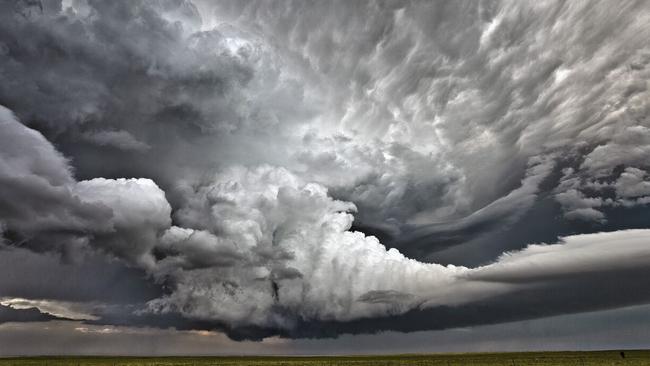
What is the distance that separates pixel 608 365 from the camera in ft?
390

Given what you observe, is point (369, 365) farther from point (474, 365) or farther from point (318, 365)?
point (474, 365)

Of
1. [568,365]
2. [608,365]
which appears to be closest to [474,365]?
[568,365]

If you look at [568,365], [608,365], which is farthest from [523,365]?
[608,365]

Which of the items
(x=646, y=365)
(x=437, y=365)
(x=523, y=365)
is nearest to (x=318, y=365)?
(x=437, y=365)

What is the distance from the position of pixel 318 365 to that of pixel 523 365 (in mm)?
64779

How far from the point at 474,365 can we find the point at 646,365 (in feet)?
166

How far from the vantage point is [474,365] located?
5827 inches

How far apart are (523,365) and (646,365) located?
1264 inches

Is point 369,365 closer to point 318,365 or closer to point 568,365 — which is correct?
point 318,365

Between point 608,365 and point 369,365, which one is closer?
point 608,365

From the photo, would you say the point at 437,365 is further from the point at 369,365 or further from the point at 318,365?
the point at 318,365

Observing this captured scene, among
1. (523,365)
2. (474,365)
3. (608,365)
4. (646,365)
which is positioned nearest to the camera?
(646,365)

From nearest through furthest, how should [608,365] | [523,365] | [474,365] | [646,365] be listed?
[646,365] → [608,365] → [523,365] → [474,365]

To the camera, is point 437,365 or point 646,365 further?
point 437,365
